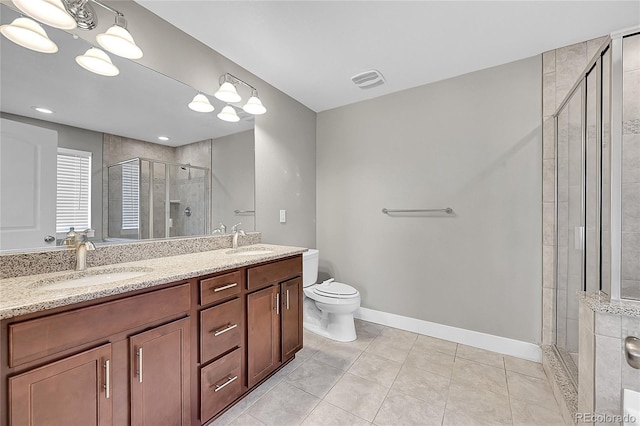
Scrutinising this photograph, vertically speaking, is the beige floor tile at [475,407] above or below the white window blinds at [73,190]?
below

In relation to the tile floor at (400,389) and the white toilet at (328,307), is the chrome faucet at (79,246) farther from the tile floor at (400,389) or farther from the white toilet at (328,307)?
the white toilet at (328,307)

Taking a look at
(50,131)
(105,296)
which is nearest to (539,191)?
(105,296)

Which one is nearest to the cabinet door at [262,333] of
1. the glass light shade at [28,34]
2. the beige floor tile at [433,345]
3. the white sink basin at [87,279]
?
the white sink basin at [87,279]

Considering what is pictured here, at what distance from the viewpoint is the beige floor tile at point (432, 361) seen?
6.16 ft

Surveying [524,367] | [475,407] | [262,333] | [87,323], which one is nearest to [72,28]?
[87,323]

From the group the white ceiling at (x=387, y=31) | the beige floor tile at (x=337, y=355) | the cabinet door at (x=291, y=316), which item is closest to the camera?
the white ceiling at (x=387, y=31)

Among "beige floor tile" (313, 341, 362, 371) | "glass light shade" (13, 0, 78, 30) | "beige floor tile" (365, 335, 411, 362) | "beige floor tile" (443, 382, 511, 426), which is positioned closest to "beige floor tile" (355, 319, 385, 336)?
"beige floor tile" (365, 335, 411, 362)

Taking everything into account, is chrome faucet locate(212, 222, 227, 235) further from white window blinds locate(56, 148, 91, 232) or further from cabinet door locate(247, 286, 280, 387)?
white window blinds locate(56, 148, 91, 232)

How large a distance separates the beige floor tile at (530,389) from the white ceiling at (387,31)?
7.74ft

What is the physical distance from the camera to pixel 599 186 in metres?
1.23

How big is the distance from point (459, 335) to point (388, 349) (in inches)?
26.1

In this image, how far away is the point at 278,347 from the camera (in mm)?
1771

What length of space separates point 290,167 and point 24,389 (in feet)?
7.35

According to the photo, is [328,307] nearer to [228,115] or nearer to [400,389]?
[400,389]
